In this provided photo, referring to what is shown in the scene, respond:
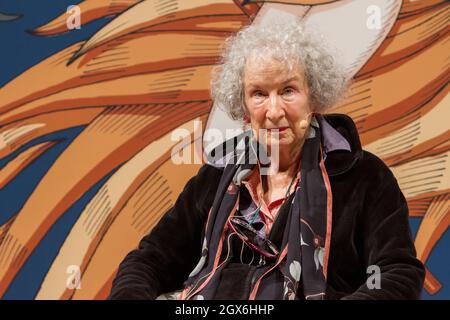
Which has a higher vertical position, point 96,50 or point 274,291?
point 96,50

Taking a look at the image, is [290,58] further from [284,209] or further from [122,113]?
[122,113]

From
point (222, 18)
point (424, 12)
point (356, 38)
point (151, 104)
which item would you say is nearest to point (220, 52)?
point (222, 18)

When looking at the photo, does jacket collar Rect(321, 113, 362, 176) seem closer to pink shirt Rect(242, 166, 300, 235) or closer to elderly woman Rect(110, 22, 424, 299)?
elderly woman Rect(110, 22, 424, 299)

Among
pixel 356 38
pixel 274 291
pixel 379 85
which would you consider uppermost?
pixel 356 38

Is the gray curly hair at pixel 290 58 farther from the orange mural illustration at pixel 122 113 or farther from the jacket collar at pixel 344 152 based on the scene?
the orange mural illustration at pixel 122 113

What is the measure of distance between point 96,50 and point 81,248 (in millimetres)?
751

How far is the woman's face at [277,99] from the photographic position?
2.09 meters

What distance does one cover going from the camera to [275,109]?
6.84ft

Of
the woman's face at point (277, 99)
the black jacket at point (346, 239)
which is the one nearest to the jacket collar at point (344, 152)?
the black jacket at point (346, 239)

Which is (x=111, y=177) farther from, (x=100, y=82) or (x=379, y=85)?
(x=379, y=85)

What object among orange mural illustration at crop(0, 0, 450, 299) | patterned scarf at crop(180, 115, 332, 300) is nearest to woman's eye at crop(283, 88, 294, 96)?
patterned scarf at crop(180, 115, 332, 300)

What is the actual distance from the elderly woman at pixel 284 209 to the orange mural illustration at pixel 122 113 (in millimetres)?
250

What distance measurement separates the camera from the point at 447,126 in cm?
238

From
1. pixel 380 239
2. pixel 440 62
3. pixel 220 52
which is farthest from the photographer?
pixel 220 52
